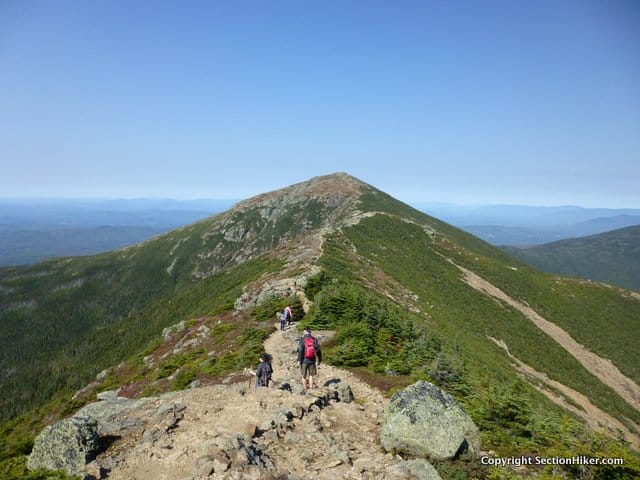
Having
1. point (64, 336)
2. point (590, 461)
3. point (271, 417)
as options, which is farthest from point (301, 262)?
Result: point (64, 336)

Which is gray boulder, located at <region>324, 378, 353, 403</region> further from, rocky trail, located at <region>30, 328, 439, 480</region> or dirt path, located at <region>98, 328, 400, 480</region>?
dirt path, located at <region>98, 328, 400, 480</region>

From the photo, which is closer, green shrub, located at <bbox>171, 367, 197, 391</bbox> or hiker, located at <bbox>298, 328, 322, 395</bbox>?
hiker, located at <bbox>298, 328, 322, 395</bbox>

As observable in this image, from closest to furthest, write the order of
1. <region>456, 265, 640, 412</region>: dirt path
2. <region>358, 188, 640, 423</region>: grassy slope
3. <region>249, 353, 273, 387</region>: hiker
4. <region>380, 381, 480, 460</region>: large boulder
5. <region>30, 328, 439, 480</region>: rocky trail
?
<region>30, 328, 439, 480</region>: rocky trail
<region>380, 381, 480, 460</region>: large boulder
<region>249, 353, 273, 387</region>: hiker
<region>358, 188, 640, 423</region>: grassy slope
<region>456, 265, 640, 412</region>: dirt path

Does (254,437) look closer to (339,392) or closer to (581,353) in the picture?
(339,392)

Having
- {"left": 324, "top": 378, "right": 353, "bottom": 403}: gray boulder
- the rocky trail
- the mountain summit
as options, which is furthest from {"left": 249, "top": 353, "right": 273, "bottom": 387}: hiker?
the mountain summit

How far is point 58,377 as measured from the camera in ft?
451

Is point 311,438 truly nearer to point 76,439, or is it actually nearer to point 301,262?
point 76,439

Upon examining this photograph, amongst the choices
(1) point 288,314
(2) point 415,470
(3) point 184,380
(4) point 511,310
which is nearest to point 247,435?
(2) point 415,470

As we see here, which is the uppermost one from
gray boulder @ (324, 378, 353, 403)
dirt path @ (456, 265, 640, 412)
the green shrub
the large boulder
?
the large boulder

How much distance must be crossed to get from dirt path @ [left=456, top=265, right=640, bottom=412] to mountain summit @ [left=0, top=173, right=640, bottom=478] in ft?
1.12

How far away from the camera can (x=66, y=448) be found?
11922 mm

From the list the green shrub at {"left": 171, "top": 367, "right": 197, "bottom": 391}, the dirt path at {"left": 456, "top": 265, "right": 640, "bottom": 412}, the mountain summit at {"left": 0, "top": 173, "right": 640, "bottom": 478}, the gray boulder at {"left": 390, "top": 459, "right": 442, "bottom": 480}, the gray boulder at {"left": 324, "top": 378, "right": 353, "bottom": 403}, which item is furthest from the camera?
the dirt path at {"left": 456, "top": 265, "right": 640, "bottom": 412}

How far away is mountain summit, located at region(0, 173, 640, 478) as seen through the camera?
18.8m

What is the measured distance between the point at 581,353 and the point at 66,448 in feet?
268
